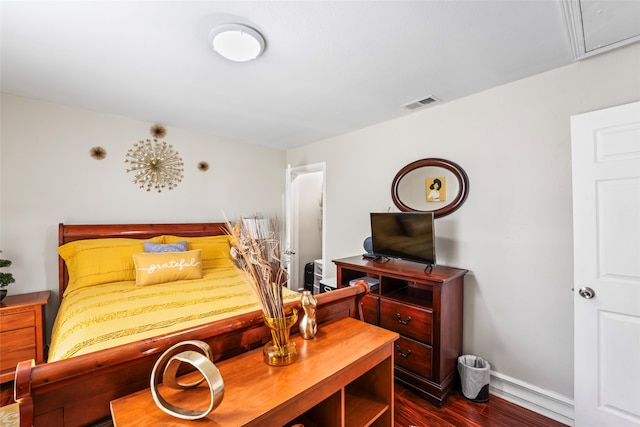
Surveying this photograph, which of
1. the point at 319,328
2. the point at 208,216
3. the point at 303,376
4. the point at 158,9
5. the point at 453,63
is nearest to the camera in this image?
the point at 303,376

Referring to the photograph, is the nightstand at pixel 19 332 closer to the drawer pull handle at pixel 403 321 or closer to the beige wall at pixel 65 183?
the beige wall at pixel 65 183

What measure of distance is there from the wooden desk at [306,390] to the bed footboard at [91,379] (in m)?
0.08

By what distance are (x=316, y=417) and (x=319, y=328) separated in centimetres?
39

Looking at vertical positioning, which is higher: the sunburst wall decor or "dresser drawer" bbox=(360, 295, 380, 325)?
the sunburst wall decor

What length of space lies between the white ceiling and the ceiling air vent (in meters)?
0.07

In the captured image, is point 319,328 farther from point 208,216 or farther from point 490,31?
point 208,216

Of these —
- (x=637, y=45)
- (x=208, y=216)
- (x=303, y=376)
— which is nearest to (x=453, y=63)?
(x=637, y=45)

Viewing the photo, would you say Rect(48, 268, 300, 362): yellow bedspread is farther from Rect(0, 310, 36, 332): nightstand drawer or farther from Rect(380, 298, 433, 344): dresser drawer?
Rect(380, 298, 433, 344): dresser drawer

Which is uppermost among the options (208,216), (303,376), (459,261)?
(208,216)

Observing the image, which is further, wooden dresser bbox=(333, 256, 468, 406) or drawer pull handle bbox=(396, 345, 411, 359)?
drawer pull handle bbox=(396, 345, 411, 359)

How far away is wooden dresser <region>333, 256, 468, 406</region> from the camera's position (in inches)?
82.7

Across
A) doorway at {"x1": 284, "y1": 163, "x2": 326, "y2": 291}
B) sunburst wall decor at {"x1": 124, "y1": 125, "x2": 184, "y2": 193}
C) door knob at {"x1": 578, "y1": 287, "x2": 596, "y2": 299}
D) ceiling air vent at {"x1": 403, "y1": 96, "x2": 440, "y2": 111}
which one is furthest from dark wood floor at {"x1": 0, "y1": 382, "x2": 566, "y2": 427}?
ceiling air vent at {"x1": 403, "y1": 96, "x2": 440, "y2": 111}

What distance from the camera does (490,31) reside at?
1.60 m

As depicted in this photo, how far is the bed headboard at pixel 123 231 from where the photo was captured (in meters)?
2.71
